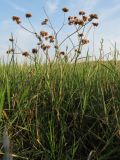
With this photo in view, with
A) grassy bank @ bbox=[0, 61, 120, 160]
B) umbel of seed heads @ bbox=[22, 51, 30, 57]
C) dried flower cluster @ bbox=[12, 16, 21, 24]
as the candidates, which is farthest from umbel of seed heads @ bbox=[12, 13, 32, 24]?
grassy bank @ bbox=[0, 61, 120, 160]

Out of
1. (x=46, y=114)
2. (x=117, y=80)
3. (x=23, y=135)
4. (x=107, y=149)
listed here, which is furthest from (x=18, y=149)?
(x=117, y=80)

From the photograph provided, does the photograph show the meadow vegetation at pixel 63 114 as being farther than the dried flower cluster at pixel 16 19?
No

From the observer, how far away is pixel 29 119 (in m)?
2.24

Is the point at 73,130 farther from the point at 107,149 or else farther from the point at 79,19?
the point at 79,19

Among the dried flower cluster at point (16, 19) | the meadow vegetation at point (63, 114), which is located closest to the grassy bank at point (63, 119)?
the meadow vegetation at point (63, 114)

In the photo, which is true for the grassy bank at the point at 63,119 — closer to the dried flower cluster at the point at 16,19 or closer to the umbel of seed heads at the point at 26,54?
the umbel of seed heads at the point at 26,54

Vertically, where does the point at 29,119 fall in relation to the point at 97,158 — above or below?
above

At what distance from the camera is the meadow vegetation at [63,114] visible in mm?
2053

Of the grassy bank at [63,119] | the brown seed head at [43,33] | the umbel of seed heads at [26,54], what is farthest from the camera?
the umbel of seed heads at [26,54]

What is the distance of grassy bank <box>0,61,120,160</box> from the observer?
2049 mm

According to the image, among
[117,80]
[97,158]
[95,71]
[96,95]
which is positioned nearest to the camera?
[97,158]

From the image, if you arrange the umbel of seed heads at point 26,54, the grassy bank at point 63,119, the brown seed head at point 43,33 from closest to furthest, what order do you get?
the grassy bank at point 63,119
the brown seed head at point 43,33
the umbel of seed heads at point 26,54

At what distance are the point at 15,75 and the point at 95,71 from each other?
635 millimetres

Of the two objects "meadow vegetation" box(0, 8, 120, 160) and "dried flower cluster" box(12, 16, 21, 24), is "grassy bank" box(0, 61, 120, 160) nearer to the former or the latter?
"meadow vegetation" box(0, 8, 120, 160)
